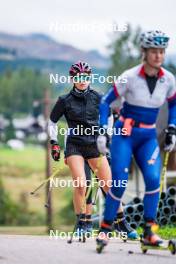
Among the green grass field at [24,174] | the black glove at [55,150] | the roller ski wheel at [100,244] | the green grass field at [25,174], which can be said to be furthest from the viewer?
the green grass field at [24,174]

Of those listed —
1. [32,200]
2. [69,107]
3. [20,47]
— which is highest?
[69,107]

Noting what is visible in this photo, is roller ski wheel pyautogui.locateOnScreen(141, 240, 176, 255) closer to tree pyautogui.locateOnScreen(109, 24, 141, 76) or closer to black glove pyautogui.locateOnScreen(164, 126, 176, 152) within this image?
black glove pyautogui.locateOnScreen(164, 126, 176, 152)

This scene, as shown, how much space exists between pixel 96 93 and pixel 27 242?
64.6 inches

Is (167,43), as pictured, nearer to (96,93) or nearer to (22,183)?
(96,93)

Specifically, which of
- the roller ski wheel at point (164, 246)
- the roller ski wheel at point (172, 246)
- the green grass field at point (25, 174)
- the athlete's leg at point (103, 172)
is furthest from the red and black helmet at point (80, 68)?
the green grass field at point (25, 174)

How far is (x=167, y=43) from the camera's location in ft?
29.7

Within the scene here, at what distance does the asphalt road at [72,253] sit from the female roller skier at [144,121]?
0.21 meters

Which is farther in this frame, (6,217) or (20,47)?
(20,47)

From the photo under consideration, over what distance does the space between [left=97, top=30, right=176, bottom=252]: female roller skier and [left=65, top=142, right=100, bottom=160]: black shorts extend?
5.03 ft

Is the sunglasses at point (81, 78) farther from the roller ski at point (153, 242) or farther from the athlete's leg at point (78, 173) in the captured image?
the roller ski at point (153, 242)

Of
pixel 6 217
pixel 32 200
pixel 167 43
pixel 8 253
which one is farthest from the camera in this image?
pixel 32 200

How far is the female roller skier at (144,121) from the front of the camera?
357 inches

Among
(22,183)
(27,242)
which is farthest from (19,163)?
(27,242)

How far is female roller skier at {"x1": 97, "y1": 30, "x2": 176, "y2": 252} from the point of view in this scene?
29.8 feet
